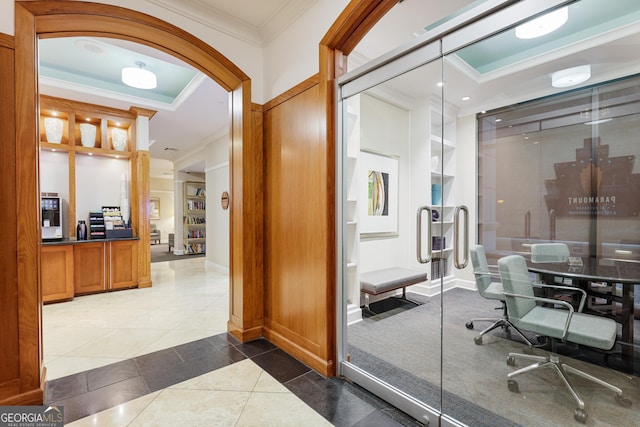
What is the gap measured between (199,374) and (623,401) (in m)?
3.00

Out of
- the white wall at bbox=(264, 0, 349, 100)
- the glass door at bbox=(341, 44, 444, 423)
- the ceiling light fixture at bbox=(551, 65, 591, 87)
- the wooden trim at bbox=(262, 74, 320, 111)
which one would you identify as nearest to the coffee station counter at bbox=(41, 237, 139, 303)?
the wooden trim at bbox=(262, 74, 320, 111)

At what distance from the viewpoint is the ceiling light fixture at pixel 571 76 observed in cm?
190

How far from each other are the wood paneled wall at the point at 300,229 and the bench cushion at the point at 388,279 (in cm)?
102

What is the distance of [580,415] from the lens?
181cm

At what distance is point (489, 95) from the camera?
2.49m

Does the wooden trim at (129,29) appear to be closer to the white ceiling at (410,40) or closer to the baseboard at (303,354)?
the white ceiling at (410,40)

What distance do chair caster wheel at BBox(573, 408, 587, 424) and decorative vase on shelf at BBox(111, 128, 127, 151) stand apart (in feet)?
22.5

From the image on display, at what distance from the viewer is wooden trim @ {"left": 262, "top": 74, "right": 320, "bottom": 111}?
8.57 ft

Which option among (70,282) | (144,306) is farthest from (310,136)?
(70,282)

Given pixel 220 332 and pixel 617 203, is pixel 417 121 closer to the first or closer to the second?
pixel 617 203

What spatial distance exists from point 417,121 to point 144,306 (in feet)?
15.1

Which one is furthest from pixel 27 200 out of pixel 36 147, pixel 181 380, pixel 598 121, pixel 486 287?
pixel 598 121

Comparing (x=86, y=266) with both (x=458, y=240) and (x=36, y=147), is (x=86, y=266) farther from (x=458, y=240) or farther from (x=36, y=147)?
(x=458, y=240)

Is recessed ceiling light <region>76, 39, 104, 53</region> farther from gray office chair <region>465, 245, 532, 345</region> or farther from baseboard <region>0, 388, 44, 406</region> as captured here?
gray office chair <region>465, 245, 532, 345</region>
